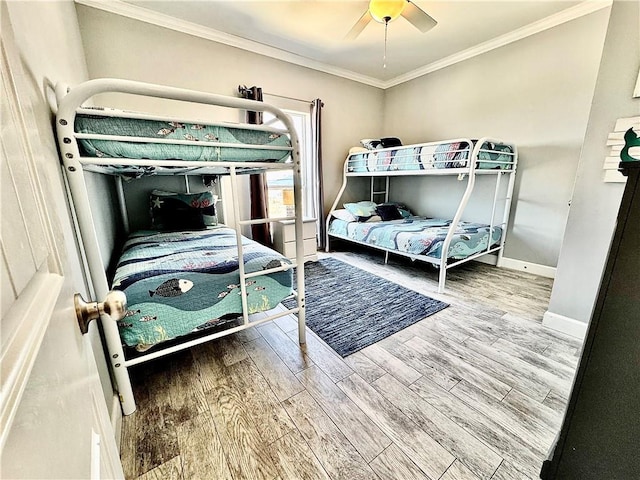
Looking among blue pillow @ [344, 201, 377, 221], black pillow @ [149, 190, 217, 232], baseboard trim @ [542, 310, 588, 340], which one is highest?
black pillow @ [149, 190, 217, 232]

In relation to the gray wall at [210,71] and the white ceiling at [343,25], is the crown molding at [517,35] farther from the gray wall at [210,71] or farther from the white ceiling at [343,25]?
the gray wall at [210,71]

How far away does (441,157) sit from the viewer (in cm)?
264

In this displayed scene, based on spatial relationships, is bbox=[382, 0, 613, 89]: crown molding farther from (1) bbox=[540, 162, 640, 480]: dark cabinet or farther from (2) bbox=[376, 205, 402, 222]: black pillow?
(1) bbox=[540, 162, 640, 480]: dark cabinet

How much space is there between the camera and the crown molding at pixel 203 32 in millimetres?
2338

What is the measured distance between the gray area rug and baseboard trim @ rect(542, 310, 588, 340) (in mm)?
663

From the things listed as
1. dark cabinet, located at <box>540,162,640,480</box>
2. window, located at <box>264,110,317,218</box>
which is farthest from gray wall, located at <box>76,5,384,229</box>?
dark cabinet, located at <box>540,162,640,480</box>

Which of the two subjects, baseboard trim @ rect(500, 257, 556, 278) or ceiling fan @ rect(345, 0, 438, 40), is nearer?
ceiling fan @ rect(345, 0, 438, 40)

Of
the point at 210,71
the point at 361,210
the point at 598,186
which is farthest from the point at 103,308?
the point at 361,210

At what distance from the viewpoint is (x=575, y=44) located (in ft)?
8.00

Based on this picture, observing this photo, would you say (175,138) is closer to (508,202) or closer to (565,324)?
(565,324)

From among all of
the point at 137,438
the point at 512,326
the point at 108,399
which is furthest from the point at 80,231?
the point at 512,326

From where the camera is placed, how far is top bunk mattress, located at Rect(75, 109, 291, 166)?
1002 mm

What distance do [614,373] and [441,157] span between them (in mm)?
2294

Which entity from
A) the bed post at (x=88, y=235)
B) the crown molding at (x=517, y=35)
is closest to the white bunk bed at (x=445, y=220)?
the crown molding at (x=517, y=35)
